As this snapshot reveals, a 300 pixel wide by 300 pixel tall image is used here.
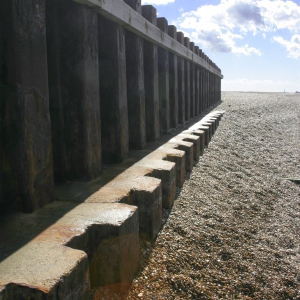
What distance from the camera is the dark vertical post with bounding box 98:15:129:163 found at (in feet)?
12.7

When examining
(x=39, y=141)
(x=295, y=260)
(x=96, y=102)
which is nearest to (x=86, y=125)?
(x=96, y=102)

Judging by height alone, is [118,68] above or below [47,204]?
above

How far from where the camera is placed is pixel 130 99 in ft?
15.5

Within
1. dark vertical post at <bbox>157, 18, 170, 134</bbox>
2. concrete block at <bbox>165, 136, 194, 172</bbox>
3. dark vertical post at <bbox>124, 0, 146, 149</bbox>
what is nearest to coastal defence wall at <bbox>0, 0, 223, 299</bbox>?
dark vertical post at <bbox>124, 0, 146, 149</bbox>

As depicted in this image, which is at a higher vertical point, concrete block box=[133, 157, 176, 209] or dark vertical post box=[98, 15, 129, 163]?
dark vertical post box=[98, 15, 129, 163]

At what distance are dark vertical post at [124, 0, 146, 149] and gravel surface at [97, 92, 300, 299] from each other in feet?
2.92

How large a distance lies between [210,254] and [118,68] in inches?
80.8

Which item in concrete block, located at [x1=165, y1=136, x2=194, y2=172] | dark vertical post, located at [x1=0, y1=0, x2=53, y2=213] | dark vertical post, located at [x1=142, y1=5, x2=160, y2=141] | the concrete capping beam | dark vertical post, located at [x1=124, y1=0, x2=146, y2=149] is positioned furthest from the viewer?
dark vertical post, located at [x1=142, y1=5, x2=160, y2=141]

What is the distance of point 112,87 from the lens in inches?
153

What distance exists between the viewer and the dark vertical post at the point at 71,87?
3.16 m

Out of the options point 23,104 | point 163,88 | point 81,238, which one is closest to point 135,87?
point 163,88

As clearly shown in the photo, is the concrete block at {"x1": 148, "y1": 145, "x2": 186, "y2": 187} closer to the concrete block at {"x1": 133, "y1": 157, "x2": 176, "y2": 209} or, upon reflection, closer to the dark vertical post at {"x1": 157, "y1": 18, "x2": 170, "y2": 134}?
the concrete block at {"x1": 133, "y1": 157, "x2": 176, "y2": 209}

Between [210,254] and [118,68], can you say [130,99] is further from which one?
[210,254]

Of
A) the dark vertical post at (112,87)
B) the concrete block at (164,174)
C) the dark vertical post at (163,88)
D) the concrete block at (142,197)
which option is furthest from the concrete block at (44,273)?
the dark vertical post at (163,88)
